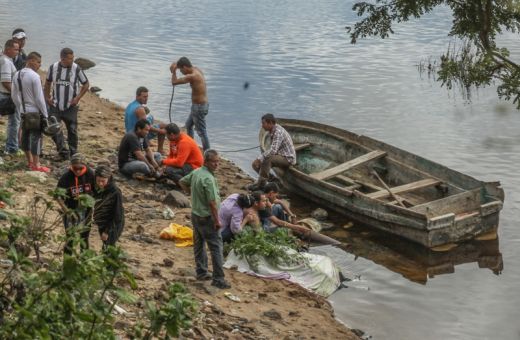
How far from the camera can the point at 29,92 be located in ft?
44.0

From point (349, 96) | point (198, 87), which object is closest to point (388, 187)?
point (198, 87)

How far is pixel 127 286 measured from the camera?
10102 mm

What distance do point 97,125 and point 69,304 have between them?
15971 mm

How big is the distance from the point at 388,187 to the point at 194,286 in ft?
23.2

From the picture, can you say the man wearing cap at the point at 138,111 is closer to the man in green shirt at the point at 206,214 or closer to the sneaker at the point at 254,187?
the sneaker at the point at 254,187

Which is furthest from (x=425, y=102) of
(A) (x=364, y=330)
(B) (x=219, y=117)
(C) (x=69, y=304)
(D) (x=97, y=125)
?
(C) (x=69, y=304)

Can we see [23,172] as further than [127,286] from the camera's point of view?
Yes

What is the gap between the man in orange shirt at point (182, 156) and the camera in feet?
48.9

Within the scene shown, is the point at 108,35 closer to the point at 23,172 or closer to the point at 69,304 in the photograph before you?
the point at 23,172

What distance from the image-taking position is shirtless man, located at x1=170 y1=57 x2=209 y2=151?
16.8 metres

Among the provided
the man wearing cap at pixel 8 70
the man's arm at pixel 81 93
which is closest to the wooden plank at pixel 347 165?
the man's arm at pixel 81 93

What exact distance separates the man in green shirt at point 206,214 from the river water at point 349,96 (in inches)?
94.5

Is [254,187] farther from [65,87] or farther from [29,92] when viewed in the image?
[29,92]

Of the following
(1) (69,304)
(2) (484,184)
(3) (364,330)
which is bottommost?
(3) (364,330)
